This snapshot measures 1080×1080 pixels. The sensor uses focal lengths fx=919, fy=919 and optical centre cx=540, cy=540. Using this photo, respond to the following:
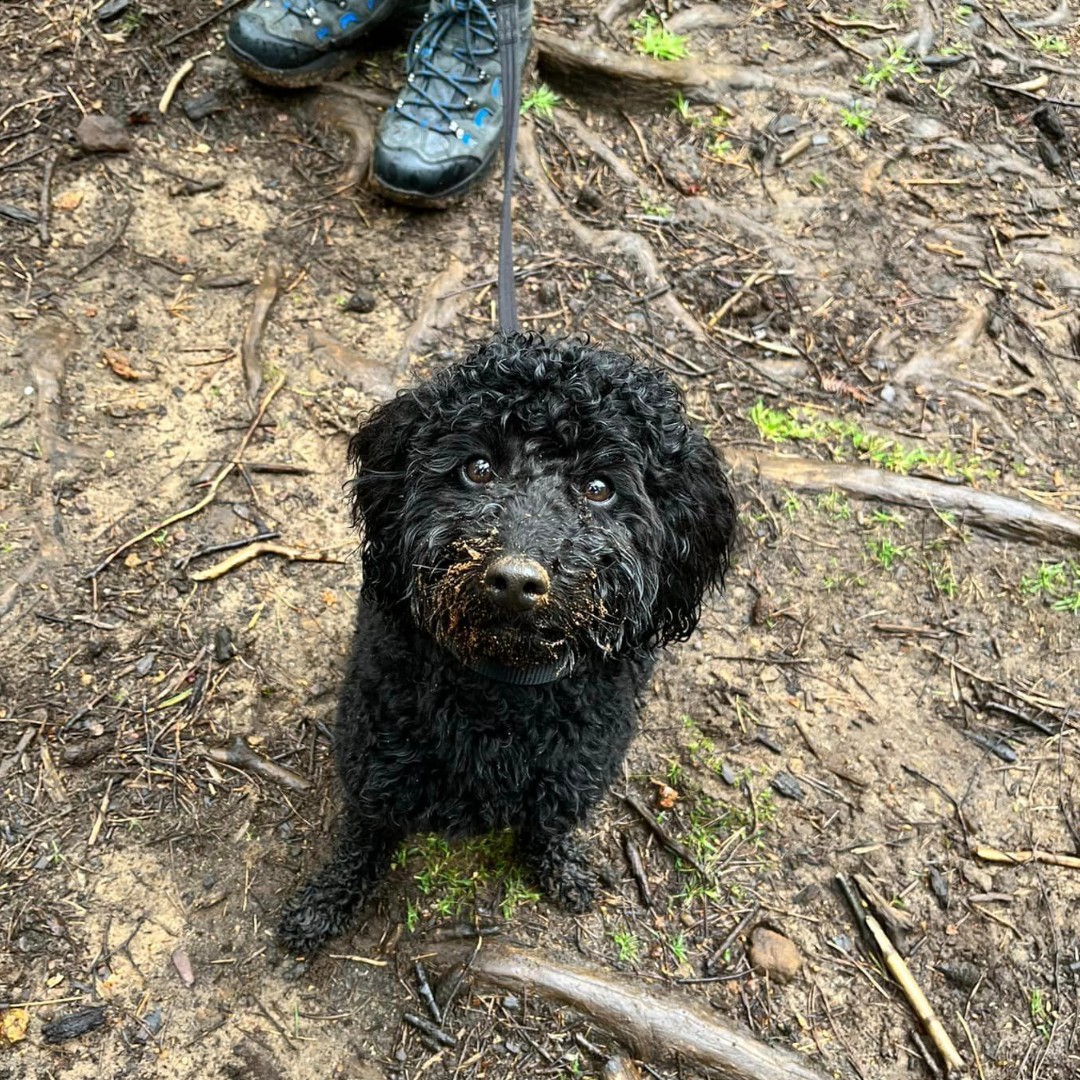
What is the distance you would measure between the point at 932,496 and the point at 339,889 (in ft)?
9.86

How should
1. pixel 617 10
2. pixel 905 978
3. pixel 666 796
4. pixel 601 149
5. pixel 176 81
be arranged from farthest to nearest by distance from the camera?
pixel 617 10 < pixel 601 149 < pixel 176 81 < pixel 666 796 < pixel 905 978

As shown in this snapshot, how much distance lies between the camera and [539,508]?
6.98ft

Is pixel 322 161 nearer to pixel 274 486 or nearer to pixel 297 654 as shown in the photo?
pixel 274 486

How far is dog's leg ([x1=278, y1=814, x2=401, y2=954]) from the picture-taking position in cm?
284

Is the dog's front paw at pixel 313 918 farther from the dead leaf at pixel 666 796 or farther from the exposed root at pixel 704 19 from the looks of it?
the exposed root at pixel 704 19

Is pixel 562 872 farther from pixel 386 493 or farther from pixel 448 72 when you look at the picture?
pixel 448 72

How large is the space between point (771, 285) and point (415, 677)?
3.13m

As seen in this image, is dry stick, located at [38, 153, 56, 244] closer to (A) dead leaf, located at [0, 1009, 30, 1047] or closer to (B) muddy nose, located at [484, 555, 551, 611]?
(A) dead leaf, located at [0, 1009, 30, 1047]

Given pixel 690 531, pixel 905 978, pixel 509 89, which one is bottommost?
pixel 905 978

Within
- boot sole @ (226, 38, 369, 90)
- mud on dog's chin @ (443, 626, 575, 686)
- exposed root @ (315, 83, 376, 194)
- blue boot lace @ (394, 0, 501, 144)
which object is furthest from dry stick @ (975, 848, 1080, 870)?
boot sole @ (226, 38, 369, 90)

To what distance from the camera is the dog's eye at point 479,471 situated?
7.38 feet

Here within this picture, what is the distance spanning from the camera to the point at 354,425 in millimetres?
3963

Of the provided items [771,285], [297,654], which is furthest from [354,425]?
[771,285]

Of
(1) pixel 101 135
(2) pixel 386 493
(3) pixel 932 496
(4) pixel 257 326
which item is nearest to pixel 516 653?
(2) pixel 386 493
